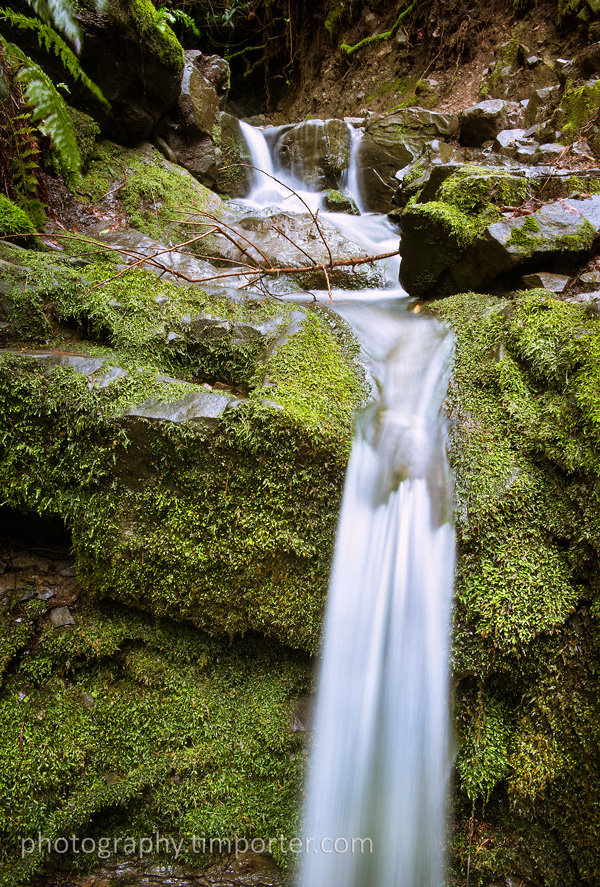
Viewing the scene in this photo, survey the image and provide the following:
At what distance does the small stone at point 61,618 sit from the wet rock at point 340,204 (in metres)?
7.28

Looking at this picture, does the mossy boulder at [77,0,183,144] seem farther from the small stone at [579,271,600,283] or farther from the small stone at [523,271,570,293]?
the small stone at [579,271,600,283]

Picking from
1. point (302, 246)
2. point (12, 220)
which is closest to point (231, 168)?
point (302, 246)

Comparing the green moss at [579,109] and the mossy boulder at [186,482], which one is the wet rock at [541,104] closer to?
the green moss at [579,109]

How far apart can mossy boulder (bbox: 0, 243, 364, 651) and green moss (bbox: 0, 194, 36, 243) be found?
1.32m

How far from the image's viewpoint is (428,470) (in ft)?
8.41

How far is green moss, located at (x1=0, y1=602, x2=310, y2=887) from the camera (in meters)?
2.34

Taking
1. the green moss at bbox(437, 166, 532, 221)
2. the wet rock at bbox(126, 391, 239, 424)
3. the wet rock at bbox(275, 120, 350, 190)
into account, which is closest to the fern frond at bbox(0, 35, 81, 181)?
the wet rock at bbox(126, 391, 239, 424)

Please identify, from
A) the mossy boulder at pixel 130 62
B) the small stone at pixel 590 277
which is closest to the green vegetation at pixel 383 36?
the mossy boulder at pixel 130 62

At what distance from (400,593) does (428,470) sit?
70 cm

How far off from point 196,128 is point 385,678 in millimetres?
8392

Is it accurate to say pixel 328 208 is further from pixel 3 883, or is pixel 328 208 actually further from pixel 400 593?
pixel 3 883

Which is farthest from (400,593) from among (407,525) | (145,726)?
(145,726)

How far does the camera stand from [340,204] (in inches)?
302

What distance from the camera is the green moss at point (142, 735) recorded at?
7.66 ft
